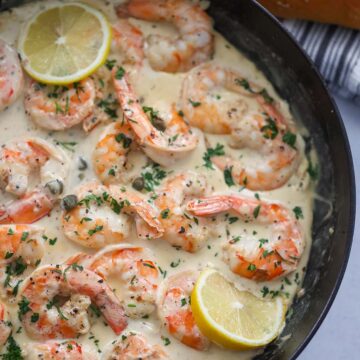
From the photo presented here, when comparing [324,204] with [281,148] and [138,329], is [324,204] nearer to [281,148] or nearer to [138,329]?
[281,148]

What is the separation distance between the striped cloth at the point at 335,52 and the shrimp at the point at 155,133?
1.01 metres

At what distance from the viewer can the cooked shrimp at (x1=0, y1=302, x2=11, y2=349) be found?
3.72 metres

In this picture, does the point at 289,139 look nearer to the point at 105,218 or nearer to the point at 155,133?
the point at 155,133

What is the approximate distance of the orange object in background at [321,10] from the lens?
434 cm

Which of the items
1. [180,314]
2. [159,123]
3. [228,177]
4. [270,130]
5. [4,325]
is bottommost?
[4,325]

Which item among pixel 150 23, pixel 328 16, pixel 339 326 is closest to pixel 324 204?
pixel 339 326

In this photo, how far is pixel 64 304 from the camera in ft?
12.3

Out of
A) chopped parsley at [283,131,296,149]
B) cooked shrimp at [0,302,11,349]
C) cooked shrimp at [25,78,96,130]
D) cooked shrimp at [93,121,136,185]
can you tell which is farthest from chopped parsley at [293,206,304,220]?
cooked shrimp at [0,302,11,349]

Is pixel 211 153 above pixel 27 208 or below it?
above

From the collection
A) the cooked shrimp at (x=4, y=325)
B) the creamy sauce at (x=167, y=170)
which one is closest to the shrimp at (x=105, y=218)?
the creamy sauce at (x=167, y=170)

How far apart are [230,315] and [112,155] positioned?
107cm

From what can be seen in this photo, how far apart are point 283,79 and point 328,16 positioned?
504mm

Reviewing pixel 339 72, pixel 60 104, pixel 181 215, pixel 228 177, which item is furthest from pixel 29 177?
pixel 339 72

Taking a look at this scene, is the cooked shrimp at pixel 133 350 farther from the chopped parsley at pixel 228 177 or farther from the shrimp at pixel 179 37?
the shrimp at pixel 179 37
